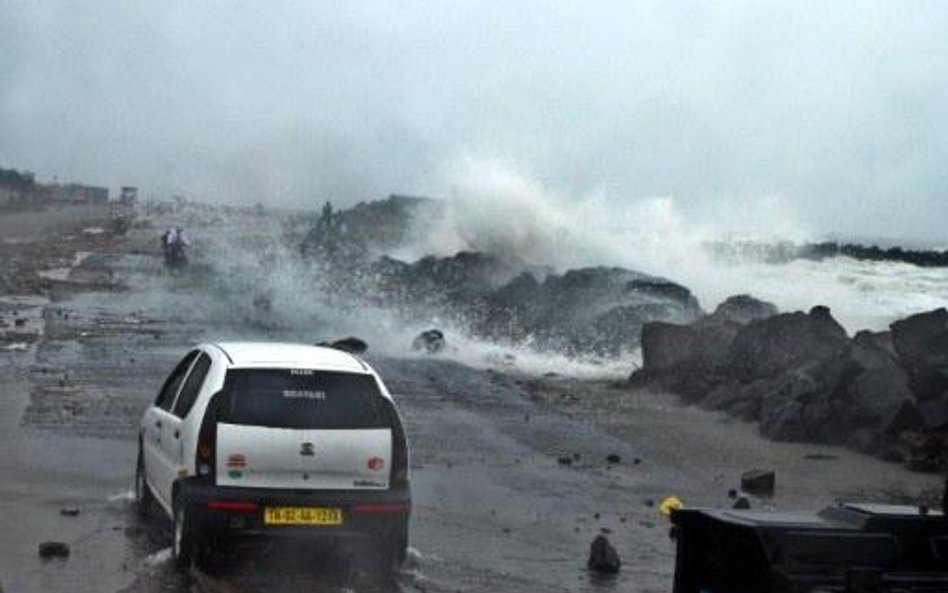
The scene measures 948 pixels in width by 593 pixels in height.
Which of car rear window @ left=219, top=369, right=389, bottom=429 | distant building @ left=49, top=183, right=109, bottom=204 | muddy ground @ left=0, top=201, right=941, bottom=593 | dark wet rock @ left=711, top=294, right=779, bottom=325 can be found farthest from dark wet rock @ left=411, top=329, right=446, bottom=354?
distant building @ left=49, top=183, right=109, bottom=204

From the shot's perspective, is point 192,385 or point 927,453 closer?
point 192,385

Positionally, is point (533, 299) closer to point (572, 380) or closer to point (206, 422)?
point (572, 380)

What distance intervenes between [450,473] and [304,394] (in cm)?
525

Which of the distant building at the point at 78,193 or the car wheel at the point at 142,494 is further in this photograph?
the distant building at the point at 78,193

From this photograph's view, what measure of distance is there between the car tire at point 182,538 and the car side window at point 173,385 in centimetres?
133

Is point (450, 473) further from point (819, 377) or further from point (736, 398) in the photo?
point (736, 398)

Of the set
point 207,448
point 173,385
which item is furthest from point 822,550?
point 173,385

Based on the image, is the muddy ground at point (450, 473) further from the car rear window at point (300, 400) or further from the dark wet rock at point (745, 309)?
the dark wet rock at point (745, 309)

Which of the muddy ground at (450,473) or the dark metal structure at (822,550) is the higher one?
the dark metal structure at (822,550)

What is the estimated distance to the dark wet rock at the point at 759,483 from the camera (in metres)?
14.1

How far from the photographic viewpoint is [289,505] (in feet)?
28.1

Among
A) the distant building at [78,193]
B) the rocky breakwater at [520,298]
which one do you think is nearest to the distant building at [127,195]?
the distant building at [78,193]

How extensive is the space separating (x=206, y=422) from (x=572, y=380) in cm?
1774

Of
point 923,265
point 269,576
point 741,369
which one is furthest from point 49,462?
point 923,265
